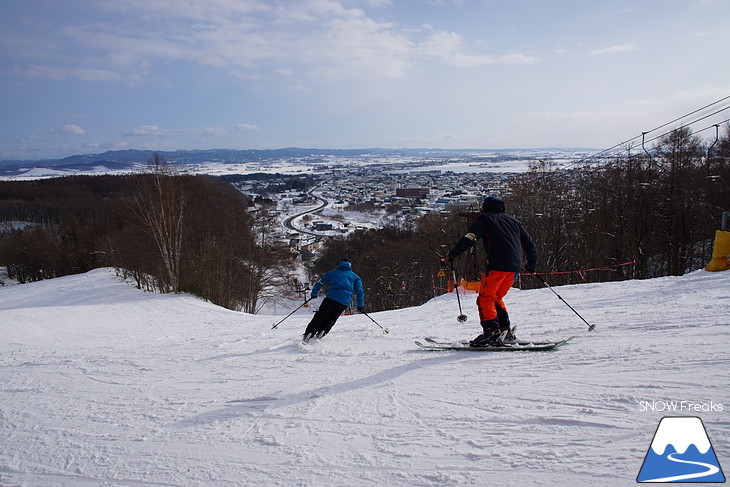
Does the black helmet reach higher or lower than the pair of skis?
higher

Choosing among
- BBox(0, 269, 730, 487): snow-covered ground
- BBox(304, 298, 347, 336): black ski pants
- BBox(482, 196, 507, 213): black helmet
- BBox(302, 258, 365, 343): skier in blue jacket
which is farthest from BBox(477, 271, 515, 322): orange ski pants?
BBox(304, 298, 347, 336): black ski pants

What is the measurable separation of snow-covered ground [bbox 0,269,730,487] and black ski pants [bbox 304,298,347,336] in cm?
25

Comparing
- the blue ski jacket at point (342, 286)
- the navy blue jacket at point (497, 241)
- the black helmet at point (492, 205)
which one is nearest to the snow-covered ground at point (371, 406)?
the blue ski jacket at point (342, 286)

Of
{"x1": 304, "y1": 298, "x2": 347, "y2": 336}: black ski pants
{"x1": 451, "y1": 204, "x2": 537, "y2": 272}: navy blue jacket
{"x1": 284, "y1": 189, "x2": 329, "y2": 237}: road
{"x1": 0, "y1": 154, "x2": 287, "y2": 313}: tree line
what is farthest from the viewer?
{"x1": 284, "y1": 189, "x2": 329, "y2": 237}: road

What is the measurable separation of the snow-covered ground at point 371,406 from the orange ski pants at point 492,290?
20.7 inches

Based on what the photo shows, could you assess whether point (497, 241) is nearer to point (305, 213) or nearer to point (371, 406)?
point (371, 406)

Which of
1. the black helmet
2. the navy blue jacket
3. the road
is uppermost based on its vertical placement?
the black helmet

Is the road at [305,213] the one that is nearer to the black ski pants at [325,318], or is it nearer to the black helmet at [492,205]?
the black ski pants at [325,318]

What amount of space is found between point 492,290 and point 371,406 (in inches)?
84.7

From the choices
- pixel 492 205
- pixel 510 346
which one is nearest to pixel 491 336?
pixel 510 346

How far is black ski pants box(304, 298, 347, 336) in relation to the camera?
22.0 ft

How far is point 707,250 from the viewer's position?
68.7 feet

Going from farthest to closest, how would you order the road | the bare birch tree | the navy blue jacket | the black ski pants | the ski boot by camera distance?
the road, the bare birch tree, the black ski pants, the ski boot, the navy blue jacket

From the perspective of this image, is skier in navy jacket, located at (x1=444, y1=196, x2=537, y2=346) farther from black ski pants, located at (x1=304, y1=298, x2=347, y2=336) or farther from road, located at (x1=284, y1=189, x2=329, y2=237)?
road, located at (x1=284, y1=189, x2=329, y2=237)
